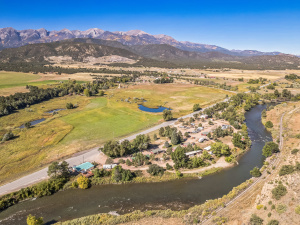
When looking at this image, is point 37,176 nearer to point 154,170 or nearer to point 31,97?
point 154,170

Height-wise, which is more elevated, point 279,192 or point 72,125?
point 72,125

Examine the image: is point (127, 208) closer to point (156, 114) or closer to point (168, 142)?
point (168, 142)

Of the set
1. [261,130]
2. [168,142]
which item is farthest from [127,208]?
[261,130]

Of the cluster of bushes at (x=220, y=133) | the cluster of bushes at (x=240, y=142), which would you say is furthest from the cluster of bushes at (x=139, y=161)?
the cluster of bushes at (x=240, y=142)

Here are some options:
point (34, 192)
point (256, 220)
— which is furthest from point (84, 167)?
point (256, 220)

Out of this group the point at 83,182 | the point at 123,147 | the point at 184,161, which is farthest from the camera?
the point at 123,147

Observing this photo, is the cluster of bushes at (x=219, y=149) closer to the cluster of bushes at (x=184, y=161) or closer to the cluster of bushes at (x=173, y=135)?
the cluster of bushes at (x=184, y=161)

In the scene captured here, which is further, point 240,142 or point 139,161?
point 240,142
